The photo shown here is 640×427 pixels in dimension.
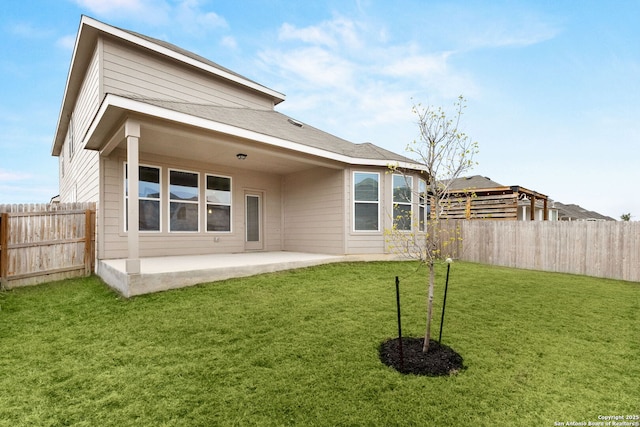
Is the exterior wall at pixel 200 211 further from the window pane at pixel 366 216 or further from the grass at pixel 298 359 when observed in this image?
the window pane at pixel 366 216

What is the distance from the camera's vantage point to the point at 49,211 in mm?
6395

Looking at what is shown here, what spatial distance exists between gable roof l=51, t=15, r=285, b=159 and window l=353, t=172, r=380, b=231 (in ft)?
15.6

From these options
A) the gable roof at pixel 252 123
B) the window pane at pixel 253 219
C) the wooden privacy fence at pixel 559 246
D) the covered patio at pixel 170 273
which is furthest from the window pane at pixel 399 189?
the window pane at pixel 253 219

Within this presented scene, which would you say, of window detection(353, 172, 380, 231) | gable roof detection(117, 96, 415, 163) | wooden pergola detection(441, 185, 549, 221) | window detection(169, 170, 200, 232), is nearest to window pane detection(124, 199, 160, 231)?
window detection(169, 170, 200, 232)

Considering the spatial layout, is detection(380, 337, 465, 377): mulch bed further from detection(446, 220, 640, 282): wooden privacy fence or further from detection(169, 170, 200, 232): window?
detection(169, 170, 200, 232): window

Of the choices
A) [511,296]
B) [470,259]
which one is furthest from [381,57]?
[511,296]

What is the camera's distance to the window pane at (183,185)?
787cm

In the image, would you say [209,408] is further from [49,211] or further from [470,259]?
[470,259]

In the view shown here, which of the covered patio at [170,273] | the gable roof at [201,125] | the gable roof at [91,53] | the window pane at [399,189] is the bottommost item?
the covered patio at [170,273]

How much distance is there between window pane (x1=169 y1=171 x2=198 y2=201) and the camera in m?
7.87

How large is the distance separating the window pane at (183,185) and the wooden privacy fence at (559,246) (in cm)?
688

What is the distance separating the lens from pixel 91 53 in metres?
7.65

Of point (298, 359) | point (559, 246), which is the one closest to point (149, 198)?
point (298, 359)

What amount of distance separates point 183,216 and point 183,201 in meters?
0.40
